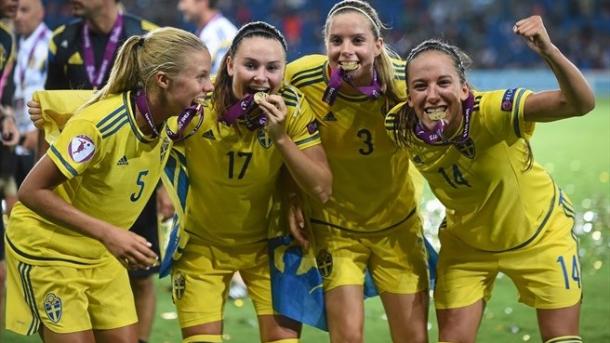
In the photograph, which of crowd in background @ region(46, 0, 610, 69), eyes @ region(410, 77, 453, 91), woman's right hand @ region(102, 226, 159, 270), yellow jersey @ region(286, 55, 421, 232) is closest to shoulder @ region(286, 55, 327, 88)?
yellow jersey @ region(286, 55, 421, 232)

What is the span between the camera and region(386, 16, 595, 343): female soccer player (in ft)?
16.7

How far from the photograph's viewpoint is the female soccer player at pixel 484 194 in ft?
16.7

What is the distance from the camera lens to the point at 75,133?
16.1 feet

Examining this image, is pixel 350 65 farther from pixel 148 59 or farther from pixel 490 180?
pixel 148 59

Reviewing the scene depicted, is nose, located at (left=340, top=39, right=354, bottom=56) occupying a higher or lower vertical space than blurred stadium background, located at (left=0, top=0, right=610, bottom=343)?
lower

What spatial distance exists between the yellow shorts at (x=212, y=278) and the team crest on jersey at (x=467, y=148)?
111cm

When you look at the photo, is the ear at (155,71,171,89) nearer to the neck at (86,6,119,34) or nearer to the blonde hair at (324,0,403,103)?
the blonde hair at (324,0,403,103)

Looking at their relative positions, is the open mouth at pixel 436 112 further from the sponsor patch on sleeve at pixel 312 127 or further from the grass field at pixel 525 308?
the grass field at pixel 525 308

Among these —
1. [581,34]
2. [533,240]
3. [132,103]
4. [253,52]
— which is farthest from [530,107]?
[581,34]

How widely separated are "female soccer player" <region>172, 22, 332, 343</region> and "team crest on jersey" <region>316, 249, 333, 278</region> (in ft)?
0.92

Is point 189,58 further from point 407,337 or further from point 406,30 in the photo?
point 406,30

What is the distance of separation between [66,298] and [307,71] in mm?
1585

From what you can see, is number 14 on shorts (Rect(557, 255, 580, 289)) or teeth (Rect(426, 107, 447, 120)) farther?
number 14 on shorts (Rect(557, 255, 580, 289))

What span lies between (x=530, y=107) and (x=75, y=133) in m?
1.94
